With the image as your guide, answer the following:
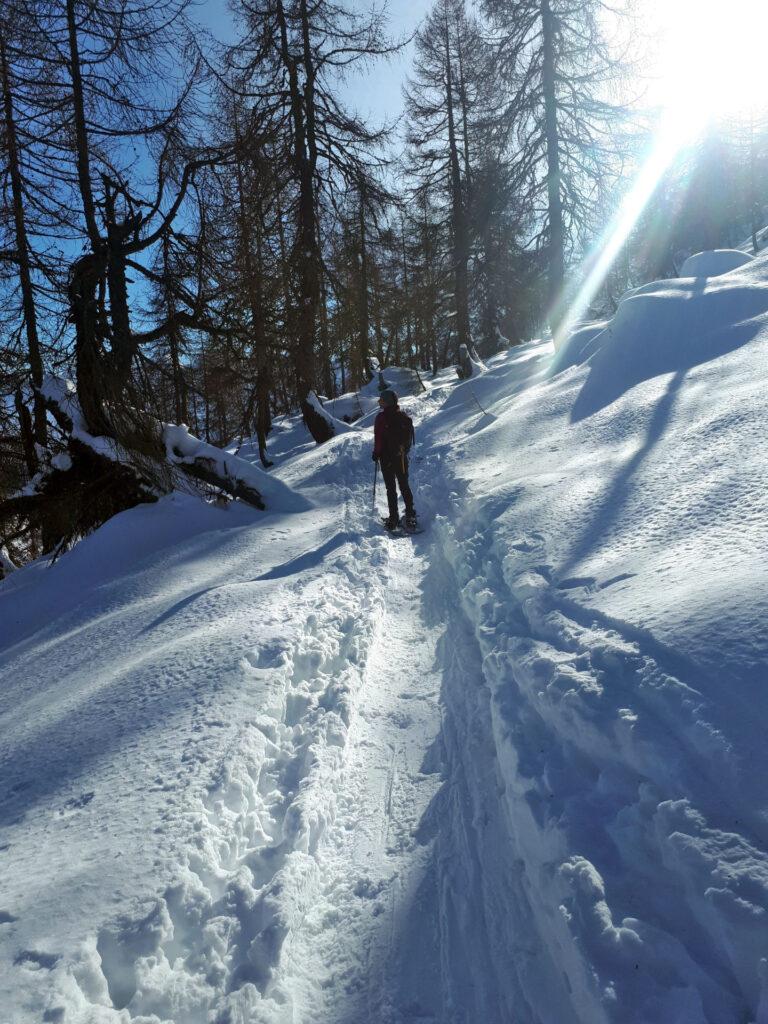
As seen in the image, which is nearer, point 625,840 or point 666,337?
point 625,840

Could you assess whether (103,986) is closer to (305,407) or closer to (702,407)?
(702,407)

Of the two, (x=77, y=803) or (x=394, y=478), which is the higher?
(x=394, y=478)

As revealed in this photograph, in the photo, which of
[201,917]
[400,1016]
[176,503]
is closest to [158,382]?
[176,503]

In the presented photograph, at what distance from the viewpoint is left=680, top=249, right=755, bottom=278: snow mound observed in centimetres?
1197

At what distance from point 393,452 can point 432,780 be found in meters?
4.98

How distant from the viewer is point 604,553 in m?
3.90

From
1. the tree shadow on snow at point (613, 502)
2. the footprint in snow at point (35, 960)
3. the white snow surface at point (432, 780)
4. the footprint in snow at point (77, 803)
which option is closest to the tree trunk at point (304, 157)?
the tree shadow on snow at point (613, 502)

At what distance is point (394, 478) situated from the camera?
24.3 feet

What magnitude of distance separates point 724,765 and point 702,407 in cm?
476

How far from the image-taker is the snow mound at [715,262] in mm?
11969

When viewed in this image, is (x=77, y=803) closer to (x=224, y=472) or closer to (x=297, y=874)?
(x=297, y=874)

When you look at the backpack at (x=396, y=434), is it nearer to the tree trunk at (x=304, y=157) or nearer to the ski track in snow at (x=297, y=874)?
the ski track in snow at (x=297, y=874)

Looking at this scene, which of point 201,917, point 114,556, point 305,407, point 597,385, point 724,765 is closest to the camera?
point 724,765

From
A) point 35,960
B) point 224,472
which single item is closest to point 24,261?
point 224,472
